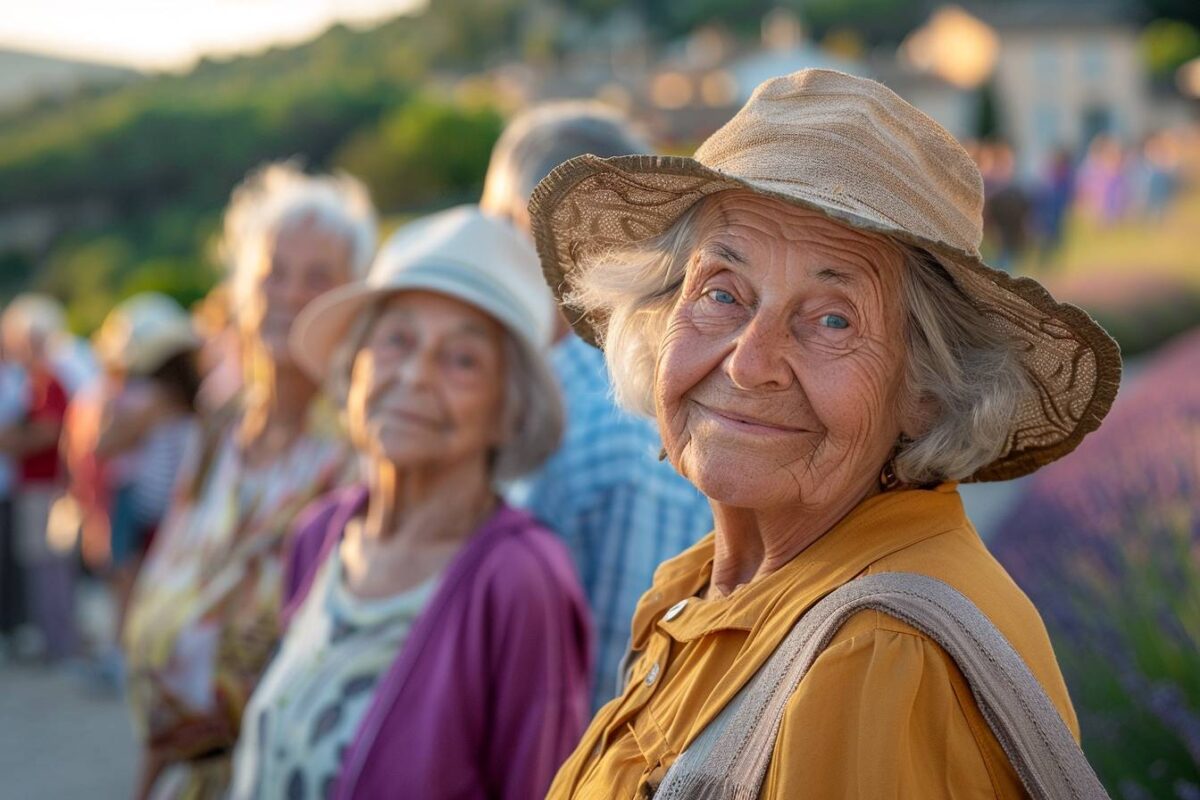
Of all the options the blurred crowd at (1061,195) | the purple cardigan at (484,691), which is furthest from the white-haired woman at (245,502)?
the blurred crowd at (1061,195)

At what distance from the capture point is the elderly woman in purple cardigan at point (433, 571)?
2.69 m

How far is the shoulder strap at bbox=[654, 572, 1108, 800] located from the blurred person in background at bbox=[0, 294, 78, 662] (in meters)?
7.59

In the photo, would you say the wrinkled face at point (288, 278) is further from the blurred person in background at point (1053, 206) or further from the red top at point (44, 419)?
the blurred person in background at point (1053, 206)

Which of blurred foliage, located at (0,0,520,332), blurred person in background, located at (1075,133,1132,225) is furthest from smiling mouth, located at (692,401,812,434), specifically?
blurred person in background, located at (1075,133,1132,225)

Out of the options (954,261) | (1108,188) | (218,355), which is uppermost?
(954,261)

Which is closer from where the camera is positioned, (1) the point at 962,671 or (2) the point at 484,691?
(1) the point at 962,671

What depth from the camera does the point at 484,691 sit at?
8.87 ft

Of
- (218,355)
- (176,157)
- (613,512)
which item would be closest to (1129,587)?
(613,512)

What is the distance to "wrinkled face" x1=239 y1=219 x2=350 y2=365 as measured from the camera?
4203 millimetres

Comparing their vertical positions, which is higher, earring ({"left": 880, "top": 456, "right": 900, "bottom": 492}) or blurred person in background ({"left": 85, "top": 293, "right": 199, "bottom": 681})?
earring ({"left": 880, "top": 456, "right": 900, "bottom": 492})

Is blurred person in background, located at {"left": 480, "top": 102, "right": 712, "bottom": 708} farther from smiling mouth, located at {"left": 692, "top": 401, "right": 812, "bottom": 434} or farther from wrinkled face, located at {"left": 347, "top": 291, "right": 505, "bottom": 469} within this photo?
smiling mouth, located at {"left": 692, "top": 401, "right": 812, "bottom": 434}

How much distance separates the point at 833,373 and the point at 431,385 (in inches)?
54.6

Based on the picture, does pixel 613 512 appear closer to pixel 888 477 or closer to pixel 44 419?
pixel 888 477

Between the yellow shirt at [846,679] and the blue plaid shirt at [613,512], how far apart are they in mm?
872
